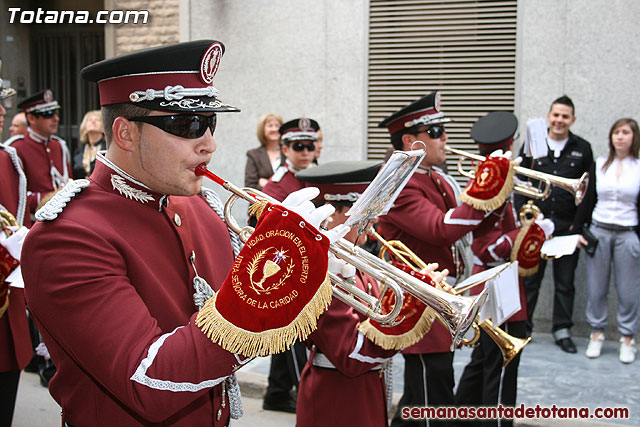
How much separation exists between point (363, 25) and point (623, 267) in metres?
3.90

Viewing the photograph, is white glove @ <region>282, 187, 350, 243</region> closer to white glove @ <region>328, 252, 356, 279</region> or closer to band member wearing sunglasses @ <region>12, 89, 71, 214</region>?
white glove @ <region>328, 252, 356, 279</region>

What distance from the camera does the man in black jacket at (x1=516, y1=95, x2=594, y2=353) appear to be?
684 cm

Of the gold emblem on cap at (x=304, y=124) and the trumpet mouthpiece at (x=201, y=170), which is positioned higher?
the gold emblem on cap at (x=304, y=124)

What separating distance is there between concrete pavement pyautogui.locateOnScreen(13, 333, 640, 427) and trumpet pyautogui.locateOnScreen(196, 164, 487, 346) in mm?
2647

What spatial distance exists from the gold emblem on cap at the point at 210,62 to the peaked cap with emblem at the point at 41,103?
226 inches

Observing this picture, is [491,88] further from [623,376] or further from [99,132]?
[99,132]

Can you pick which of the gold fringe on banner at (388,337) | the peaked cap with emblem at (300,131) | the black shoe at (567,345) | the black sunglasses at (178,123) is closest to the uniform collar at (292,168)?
the peaked cap with emblem at (300,131)

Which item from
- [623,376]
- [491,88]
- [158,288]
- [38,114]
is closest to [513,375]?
[623,376]

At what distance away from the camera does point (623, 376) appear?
603 centimetres

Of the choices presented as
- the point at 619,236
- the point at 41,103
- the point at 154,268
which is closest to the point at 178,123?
the point at 154,268

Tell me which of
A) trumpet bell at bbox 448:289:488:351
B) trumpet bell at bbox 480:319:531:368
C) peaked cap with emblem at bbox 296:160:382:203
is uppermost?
peaked cap with emblem at bbox 296:160:382:203

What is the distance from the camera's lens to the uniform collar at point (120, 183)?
207cm

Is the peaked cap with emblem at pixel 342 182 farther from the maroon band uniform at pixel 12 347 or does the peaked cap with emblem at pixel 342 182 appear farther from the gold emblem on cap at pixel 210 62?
the maroon band uniform at pixel 12 347

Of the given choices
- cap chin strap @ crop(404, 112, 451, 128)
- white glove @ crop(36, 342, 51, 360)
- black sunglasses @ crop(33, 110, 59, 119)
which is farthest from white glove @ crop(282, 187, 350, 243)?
black sunglasses @ crop(33, 110, 59, 119)
